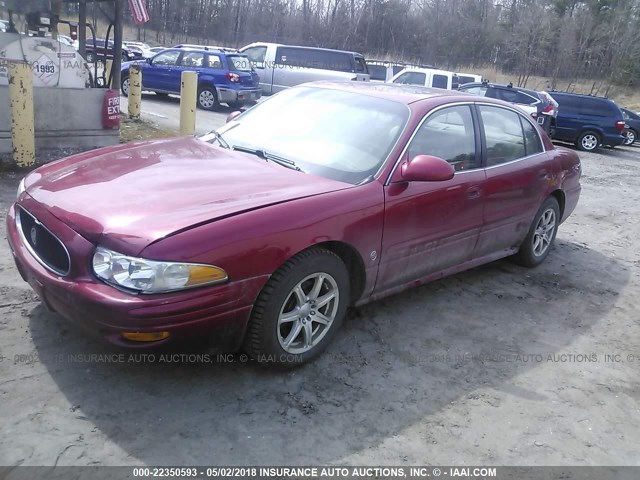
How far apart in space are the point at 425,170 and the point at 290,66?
1528 cm

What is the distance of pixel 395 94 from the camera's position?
13.8 ft

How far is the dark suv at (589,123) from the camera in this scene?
1703 cm

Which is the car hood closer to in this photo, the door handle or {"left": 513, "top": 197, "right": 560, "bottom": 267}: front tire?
the door handle

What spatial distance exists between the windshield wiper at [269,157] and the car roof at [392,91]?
36.5 inches

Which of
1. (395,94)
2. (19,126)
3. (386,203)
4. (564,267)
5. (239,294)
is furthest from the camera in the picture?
(19,126)

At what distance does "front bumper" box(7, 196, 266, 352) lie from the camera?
8.59 ft

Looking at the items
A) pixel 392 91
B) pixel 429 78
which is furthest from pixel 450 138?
pixel 429 78

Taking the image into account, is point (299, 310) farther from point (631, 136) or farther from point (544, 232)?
point (631, 136)

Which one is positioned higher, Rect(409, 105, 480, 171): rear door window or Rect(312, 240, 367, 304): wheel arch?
Rect(409, 105, 480, 171): rear door window

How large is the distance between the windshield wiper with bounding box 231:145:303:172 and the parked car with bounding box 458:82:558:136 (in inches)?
517

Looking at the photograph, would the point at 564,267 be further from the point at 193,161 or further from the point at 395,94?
the point at 193,161

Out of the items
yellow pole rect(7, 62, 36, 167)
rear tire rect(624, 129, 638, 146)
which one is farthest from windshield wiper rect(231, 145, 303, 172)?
rear tire rect(624, 129, 638, 146)

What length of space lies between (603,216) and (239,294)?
7.02 meters

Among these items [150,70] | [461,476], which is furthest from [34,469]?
[150,70]
